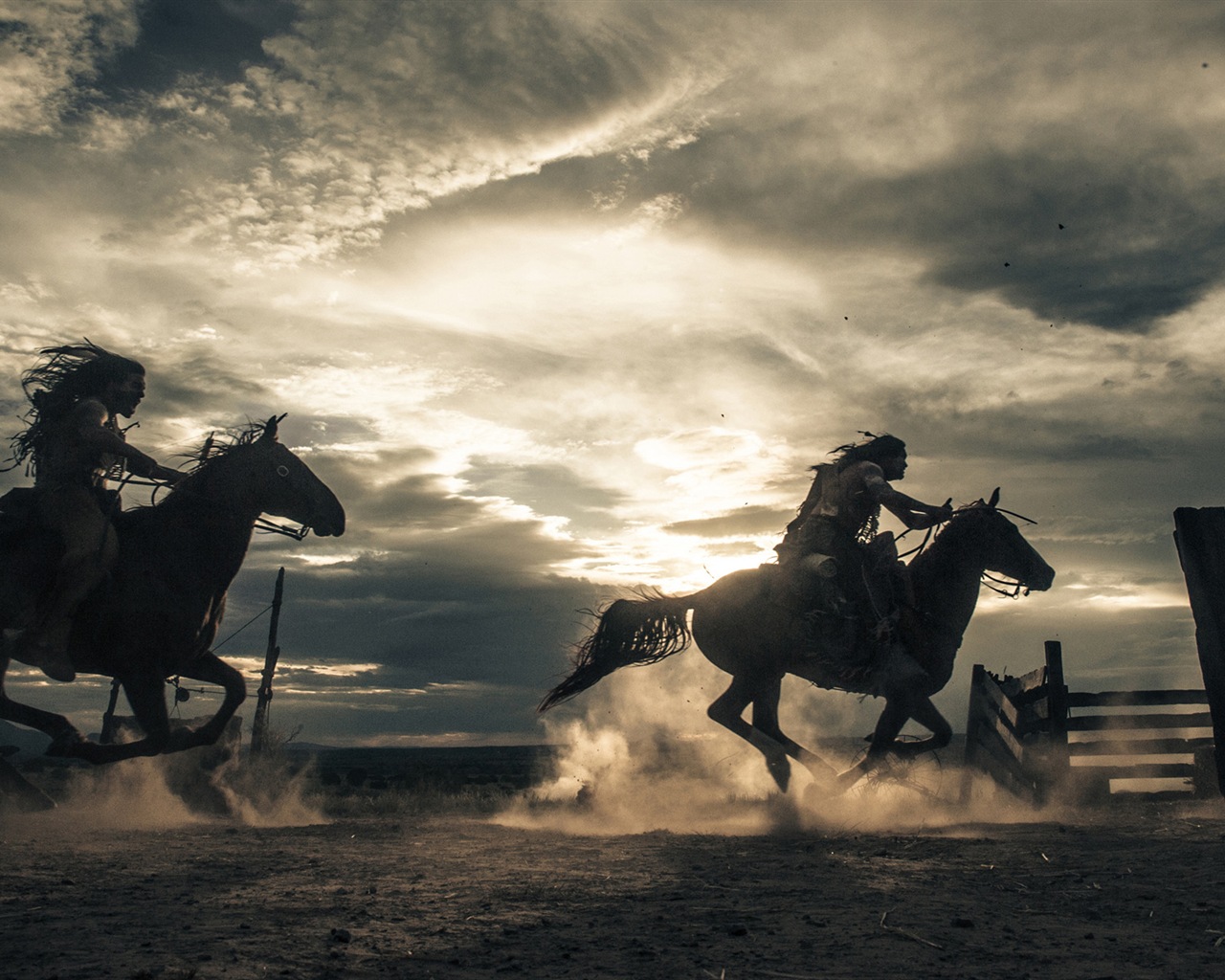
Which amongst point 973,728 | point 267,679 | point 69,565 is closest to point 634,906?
point 69,565

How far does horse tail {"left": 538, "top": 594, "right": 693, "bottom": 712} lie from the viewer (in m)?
10.7

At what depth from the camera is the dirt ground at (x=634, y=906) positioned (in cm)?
406

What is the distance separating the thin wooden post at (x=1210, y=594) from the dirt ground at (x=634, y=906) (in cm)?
115

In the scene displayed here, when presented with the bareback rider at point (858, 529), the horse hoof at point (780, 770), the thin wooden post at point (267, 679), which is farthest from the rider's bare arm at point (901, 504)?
the thin wooden post at point (267, 679)

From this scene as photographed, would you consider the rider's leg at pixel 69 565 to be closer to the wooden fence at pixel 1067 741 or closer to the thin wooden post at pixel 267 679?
the wooden fence at pixel 1067 741

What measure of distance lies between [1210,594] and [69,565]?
32.1 ft

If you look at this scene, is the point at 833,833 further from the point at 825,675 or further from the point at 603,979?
the point at 603,979

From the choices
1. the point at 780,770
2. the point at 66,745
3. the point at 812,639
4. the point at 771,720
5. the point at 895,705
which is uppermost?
the point at 812,639

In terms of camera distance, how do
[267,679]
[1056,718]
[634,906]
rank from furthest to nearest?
[267,679], [1056,718], [634,906]

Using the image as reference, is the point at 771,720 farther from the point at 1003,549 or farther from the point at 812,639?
the point at 1003,549

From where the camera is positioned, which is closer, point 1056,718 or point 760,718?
point 760,718

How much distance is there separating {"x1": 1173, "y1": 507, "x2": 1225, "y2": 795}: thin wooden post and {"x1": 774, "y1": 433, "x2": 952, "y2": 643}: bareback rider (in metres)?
2.09

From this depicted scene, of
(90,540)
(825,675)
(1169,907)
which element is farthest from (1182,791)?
(90,540)

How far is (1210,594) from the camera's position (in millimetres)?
8320
